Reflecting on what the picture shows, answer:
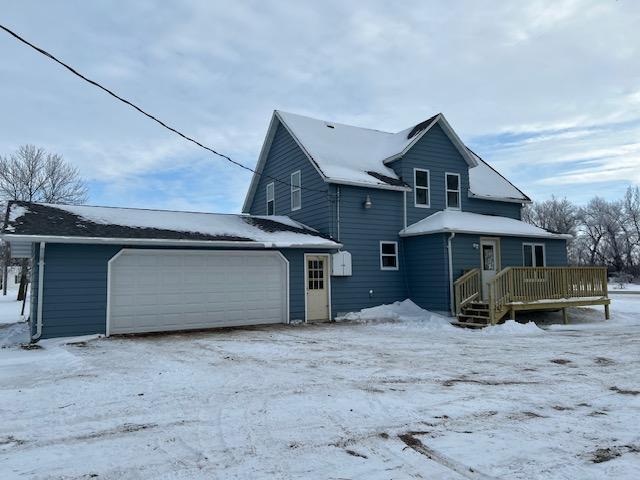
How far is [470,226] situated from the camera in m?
16.4

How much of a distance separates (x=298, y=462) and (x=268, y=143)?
57.1 ft

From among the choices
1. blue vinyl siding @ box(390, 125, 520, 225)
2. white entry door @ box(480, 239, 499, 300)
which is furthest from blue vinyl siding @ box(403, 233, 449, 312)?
white entry door @ box(480, 239, 499, 300)

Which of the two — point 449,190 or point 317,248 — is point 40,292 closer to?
point 317,248

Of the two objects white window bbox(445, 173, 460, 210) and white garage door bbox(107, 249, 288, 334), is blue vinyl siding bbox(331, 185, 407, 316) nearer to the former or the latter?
white garage door bbox(107, 249, 288, 334)

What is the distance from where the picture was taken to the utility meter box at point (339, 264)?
1572 centimetres

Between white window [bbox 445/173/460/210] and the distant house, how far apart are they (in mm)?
58

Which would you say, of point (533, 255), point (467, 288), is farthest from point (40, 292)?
point (533, 255)

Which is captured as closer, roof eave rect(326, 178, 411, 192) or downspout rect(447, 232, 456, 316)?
downspout rect(447, 232, 456, 316)

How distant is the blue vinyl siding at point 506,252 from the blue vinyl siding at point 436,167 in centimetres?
223

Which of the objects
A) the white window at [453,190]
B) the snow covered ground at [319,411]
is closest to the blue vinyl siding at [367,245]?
the white window at [453,190]

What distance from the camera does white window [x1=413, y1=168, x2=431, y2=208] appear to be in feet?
59.3

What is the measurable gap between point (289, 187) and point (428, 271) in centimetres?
647

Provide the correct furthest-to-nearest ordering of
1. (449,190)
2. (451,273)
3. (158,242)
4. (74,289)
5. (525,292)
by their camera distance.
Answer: (449,190) → (451,273) → (525,292) → (158,242) → (74,289)

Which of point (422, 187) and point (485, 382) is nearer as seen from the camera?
point (485, 382)
